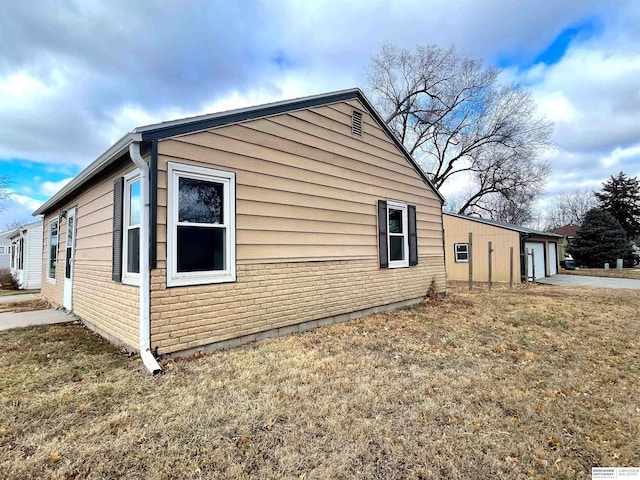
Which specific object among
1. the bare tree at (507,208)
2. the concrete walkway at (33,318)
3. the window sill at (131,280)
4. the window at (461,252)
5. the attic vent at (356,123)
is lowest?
the concrete walkway at (33,318)

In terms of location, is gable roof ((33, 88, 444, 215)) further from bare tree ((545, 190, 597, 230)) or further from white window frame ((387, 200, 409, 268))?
bare tree ((545, 190, 597, 230))

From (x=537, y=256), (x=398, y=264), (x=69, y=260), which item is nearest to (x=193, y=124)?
(x=69, y=260)

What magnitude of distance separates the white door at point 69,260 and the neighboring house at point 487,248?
51.5 feet

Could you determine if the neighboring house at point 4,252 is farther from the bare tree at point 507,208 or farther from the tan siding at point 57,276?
the bare tree at point 507,208

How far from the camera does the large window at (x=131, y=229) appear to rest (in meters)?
4.41

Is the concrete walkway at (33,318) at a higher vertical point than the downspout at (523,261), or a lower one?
lower

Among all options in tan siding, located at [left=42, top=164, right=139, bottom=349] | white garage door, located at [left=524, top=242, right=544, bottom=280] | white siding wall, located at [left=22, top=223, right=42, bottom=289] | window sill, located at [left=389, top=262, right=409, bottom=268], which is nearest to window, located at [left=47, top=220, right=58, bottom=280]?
tan siding, located at [left=42, top=164, right=139, bottom=349]

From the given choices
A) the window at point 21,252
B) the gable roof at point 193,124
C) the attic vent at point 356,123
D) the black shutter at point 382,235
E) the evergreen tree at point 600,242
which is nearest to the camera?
the gable roof at point 193,124

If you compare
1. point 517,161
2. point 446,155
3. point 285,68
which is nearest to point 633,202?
point 517,161

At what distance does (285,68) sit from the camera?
42.2 feet

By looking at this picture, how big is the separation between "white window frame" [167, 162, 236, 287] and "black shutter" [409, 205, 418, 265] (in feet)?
17.0

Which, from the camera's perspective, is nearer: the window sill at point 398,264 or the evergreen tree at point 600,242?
the window sill at point 398,264

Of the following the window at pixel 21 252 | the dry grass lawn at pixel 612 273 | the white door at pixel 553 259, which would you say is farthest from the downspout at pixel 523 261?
the window at pixel 21 252

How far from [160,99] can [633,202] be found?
1756 inches
